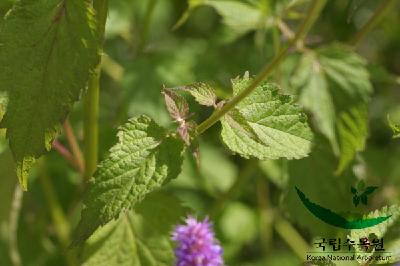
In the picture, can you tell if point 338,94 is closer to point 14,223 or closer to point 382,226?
point 382,226

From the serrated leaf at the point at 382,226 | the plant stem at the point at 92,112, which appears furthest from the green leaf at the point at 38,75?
the serrated leaf at the point at 382,226

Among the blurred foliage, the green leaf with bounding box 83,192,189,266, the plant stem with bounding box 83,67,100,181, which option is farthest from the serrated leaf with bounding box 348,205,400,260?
the plant stem with bounding box 83,67,100,181

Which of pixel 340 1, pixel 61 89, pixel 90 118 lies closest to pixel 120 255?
pixel 90 118

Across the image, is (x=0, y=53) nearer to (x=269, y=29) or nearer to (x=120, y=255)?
(x=120, y=255)

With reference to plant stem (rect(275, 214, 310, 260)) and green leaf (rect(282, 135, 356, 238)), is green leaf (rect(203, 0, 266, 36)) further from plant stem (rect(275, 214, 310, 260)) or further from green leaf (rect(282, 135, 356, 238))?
plant stem (rect(275, 214, 310, 260))

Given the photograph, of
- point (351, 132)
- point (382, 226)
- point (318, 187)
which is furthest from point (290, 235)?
point (382, 226)
